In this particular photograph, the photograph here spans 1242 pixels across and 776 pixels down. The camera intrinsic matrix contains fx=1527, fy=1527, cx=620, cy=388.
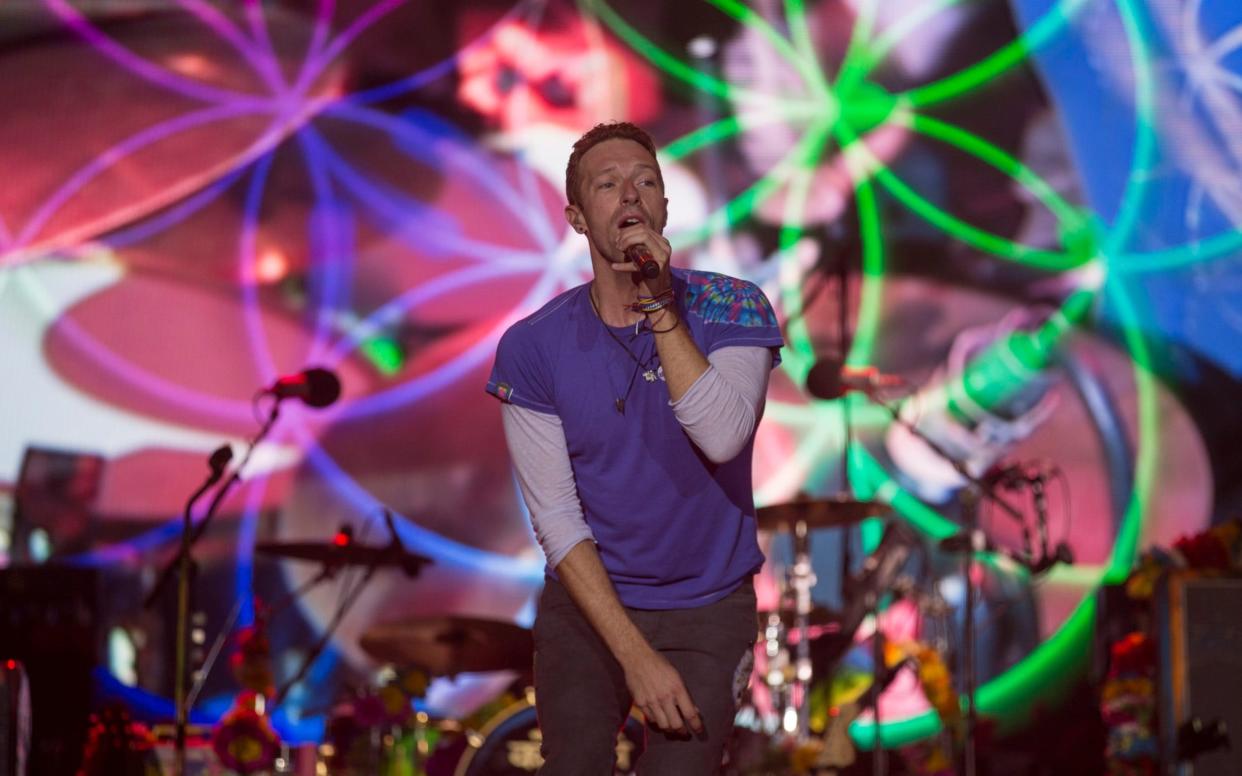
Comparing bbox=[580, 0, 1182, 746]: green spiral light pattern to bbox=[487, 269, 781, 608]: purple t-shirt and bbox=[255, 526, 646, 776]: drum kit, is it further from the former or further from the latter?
bbox=[487, 269, 781, 608]: purple t-shirt

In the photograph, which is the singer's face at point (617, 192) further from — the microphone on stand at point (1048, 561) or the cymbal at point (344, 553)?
the microphone on stand at point (1048, 561)

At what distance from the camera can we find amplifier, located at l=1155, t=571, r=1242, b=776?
491cm

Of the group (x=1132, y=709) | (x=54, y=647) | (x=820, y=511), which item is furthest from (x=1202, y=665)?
(x=54, y=647)

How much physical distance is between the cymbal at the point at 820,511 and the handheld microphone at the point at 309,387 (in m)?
1.52

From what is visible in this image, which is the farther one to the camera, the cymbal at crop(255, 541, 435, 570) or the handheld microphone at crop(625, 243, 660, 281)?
the cymbal at crop(255, 541, 435, 570)

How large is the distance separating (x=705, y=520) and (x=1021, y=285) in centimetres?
462

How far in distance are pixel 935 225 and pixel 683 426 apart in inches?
186

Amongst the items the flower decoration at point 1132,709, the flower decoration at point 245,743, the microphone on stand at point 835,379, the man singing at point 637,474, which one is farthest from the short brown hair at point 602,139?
the flower decoration at point 1132,709

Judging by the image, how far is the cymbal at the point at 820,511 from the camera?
5309 millimetres

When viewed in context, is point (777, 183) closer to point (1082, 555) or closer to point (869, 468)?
point (869, 468)

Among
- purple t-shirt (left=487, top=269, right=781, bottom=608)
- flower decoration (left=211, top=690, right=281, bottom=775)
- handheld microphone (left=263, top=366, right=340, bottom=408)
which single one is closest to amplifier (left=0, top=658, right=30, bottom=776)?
handheld microphone (left=263, top=366, right=340, bottom=408)

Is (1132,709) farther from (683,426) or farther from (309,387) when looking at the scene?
(683,426)

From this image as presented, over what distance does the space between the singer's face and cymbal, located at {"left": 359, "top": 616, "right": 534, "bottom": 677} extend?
2665 millimetres

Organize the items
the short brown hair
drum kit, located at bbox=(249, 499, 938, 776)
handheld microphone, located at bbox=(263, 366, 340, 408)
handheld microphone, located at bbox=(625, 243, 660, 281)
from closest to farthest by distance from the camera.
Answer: handheld microphone, located at bbox=(625, 243, 660, 281) → the short brown hair → handheld microphone, located at bbox=(263, 366, 340, 408) → drum kit, located at bbox=(249, 499, 938, 776)
